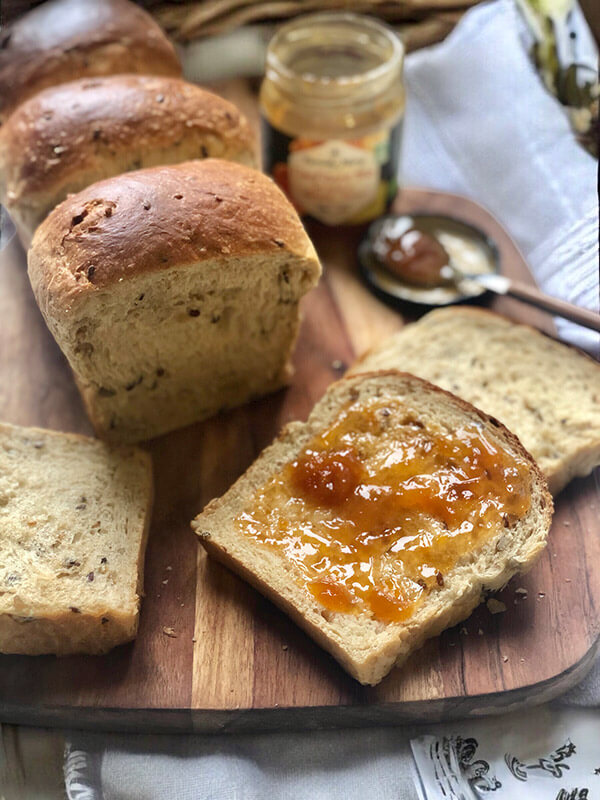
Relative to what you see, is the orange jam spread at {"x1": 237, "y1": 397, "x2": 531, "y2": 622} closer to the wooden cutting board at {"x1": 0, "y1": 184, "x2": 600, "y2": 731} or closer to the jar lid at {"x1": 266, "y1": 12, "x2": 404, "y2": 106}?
the wooden cutting board at {"x1": 0, "y1": 184, "x2": 600, "y2": 731}

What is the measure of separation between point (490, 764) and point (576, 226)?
2187mm

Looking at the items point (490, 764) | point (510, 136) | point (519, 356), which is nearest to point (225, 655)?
point (490, 764)

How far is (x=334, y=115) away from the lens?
3.42m

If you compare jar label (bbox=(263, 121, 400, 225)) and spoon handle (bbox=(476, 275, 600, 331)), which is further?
jar label (bbox=(263, 121, 400, 225))

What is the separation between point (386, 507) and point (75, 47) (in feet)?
7.70

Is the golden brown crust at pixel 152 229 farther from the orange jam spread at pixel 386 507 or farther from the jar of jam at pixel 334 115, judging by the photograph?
the jar of jam at pixel 334 115

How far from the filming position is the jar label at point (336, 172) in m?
3.50

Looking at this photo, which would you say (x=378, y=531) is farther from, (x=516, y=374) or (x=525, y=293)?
(x=525, y=293)

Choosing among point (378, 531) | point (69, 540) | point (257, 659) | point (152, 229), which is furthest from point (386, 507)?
point (152, 229)

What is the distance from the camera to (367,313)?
3.49 m

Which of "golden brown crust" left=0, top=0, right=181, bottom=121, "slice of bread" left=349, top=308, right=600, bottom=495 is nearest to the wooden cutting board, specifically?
"slice of bread" left=349, top=308, right=600, bottom=495

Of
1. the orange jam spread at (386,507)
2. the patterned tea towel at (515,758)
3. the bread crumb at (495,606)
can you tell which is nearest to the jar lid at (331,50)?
the orange jam spread at (386,507)

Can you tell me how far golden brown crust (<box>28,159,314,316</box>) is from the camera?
2502 mm

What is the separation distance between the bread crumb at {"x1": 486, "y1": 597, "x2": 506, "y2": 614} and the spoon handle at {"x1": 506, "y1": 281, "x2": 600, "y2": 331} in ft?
3.68
